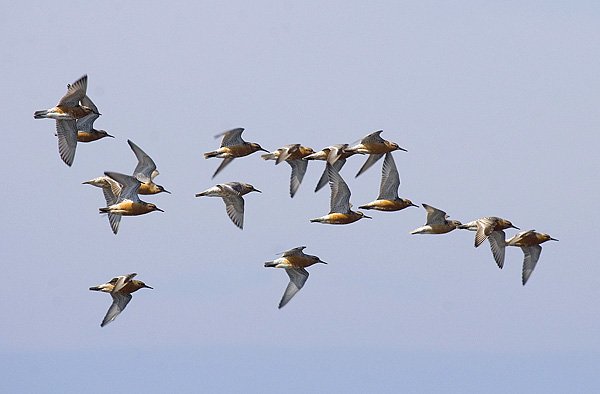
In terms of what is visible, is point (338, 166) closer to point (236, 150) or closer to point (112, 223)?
point (236, 150)

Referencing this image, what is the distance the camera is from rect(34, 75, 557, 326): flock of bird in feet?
176

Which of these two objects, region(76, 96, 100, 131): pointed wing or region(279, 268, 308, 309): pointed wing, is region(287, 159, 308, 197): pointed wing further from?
region(76, 96, 100, 131): pointed wing

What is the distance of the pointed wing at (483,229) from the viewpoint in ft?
179

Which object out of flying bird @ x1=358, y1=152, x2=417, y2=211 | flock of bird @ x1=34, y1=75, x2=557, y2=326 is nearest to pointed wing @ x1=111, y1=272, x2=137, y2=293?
flock of bird @ x1=34, y1=75, x2=557, y2=326

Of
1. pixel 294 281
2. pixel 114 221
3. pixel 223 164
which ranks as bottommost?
pixel 294 281

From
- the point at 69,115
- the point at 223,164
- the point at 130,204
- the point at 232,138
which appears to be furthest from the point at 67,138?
the point at 223,164

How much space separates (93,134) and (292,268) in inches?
330

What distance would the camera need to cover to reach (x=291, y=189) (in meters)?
59.2

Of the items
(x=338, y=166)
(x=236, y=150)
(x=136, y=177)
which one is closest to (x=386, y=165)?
(x=338, y=166)

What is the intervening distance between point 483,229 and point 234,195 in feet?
29.8

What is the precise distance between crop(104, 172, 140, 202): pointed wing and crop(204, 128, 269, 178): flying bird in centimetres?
329

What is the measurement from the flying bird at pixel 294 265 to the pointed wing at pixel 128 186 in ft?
18.0

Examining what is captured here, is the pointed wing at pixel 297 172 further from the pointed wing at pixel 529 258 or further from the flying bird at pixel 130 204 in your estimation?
the pointed wing at pixel 529 258

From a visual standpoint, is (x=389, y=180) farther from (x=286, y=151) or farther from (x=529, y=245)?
Answer: (x=529, y=245)
